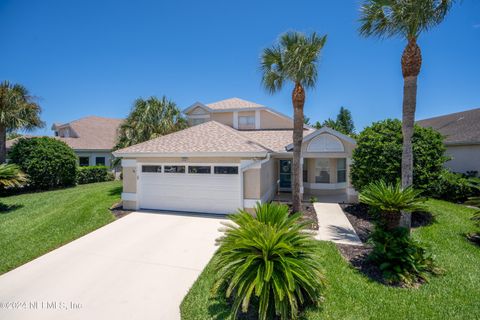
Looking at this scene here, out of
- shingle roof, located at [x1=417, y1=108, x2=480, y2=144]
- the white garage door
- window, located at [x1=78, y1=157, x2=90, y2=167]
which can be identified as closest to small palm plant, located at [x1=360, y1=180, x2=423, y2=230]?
the white garage door

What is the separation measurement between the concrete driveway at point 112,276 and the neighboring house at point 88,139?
17933mm

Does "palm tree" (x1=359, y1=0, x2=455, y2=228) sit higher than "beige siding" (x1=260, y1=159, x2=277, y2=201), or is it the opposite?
"palm tree" (x1=359, y1=0, x2=455, y2=228)

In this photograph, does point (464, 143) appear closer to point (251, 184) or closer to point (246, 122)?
point (246, 122)

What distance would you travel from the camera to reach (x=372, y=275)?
18.0 feet

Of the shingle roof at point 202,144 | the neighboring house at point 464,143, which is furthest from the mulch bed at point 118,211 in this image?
the neighboring house at point 464,143

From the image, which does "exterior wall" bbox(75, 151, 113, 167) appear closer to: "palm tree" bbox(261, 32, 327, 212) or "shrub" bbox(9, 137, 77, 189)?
"shrub" bbox(9, 137, 77, 189)

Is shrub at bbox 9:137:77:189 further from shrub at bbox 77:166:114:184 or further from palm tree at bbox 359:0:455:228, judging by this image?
palm tree at bbox 359:0:455:228

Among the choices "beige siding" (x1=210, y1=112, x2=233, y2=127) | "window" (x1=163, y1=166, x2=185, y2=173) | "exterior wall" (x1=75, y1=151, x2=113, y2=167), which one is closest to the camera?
"window" (x1=163, y1=166, x2=185, y2=173)

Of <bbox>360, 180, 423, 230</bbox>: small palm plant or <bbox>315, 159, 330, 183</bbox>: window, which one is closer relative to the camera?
<bbox>360, 180, 423, 230</bbox>: small palm plant

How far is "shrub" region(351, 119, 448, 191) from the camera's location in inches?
349

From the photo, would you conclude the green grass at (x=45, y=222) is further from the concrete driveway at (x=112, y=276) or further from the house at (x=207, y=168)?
the house at (x=207, y=168)

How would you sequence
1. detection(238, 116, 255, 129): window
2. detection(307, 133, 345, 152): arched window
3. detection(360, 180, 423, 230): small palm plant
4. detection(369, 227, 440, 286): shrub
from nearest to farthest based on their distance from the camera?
detection(369, 227, 440, 286): shrub
detection(360, 180, 423, 230): small palm plant
detection(307, 133, 345, 152): arched window
detection(238, 116, 255, 129): window

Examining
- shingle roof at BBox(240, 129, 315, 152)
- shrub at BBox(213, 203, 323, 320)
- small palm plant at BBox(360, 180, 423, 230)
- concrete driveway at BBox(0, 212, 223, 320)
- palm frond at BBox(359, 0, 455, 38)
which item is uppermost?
palm frond at BBox(359, 0, 455, 38)

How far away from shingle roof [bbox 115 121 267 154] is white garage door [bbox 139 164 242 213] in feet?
2.52
